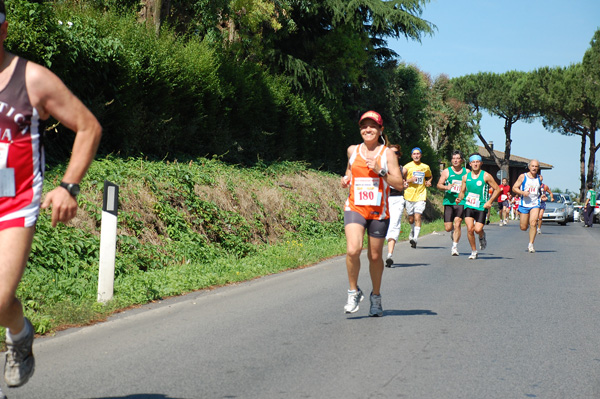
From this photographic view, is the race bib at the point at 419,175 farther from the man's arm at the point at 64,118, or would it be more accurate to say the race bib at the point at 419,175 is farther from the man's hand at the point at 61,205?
the man's hand at the point at 61,205

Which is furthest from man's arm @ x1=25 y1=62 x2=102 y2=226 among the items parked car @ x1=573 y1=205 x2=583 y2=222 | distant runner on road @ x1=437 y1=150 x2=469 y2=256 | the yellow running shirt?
parked car @ x1=573 y1=205 x2=583 y2=222

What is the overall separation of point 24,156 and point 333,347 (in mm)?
3283

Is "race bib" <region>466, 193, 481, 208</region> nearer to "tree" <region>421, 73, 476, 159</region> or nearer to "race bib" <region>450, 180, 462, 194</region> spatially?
"race bib" <region>450, 180, 462, 194</region>

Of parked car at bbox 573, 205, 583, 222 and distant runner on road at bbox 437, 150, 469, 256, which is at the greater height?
distant runner on road at bbox 437, 150, 469, 256

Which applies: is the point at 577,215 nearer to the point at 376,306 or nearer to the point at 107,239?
the point at 376,306

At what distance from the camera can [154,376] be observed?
16.5 feet

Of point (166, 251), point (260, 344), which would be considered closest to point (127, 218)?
point (166, 251)

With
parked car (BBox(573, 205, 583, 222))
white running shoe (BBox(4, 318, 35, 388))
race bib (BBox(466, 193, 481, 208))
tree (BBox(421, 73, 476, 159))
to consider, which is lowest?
parked car (BBox(573, 205, 583, 222))

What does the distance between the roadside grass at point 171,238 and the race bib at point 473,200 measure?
2766 mm

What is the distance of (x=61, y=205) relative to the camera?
3.54 meters

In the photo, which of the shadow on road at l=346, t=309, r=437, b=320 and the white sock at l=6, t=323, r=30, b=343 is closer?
the white sock at l=6, t=323, r=30, b=343

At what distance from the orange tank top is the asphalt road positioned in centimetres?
110

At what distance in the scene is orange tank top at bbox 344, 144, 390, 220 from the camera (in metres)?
7.29

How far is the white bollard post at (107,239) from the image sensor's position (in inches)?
302
